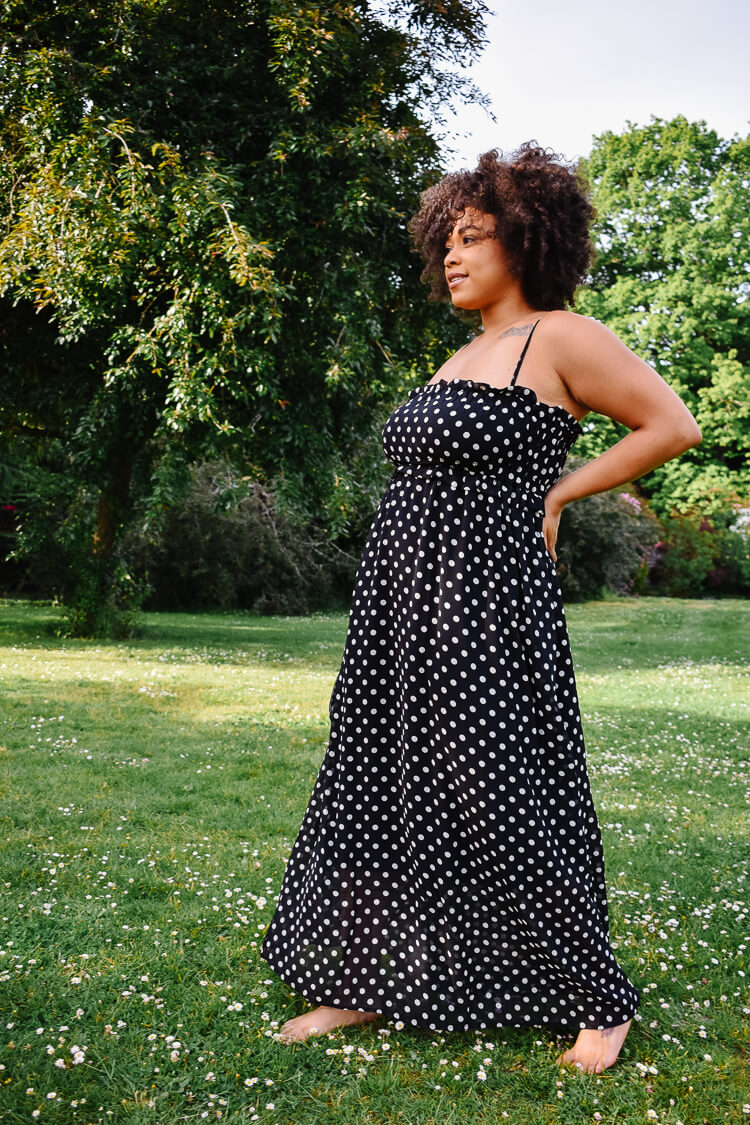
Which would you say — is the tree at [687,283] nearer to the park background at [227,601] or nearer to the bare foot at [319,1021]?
the park background at [227,601]

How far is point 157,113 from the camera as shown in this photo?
923 centimetres

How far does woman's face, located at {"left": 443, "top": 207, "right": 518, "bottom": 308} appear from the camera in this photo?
2350 millimetres

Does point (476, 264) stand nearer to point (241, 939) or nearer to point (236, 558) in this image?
point (241, 939)

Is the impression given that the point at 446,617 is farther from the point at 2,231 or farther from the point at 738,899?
the point at 2,231

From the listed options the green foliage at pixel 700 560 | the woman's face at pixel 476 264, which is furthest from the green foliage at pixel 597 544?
the woman's face at pixel 476 264

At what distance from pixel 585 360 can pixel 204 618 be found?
15746 mm

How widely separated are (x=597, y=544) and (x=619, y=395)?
74.2 ft

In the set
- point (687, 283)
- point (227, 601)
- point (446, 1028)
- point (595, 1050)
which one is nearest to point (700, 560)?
point (687, 283)

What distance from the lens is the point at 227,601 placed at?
19.2m

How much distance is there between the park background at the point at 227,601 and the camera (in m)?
2.32

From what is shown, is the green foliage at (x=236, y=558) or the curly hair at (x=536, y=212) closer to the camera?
the curly hair at (x=536, y=212)

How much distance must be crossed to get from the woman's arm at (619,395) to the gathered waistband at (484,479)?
145mm

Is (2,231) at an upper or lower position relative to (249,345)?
upper

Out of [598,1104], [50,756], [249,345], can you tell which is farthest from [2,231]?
[598,1104]
